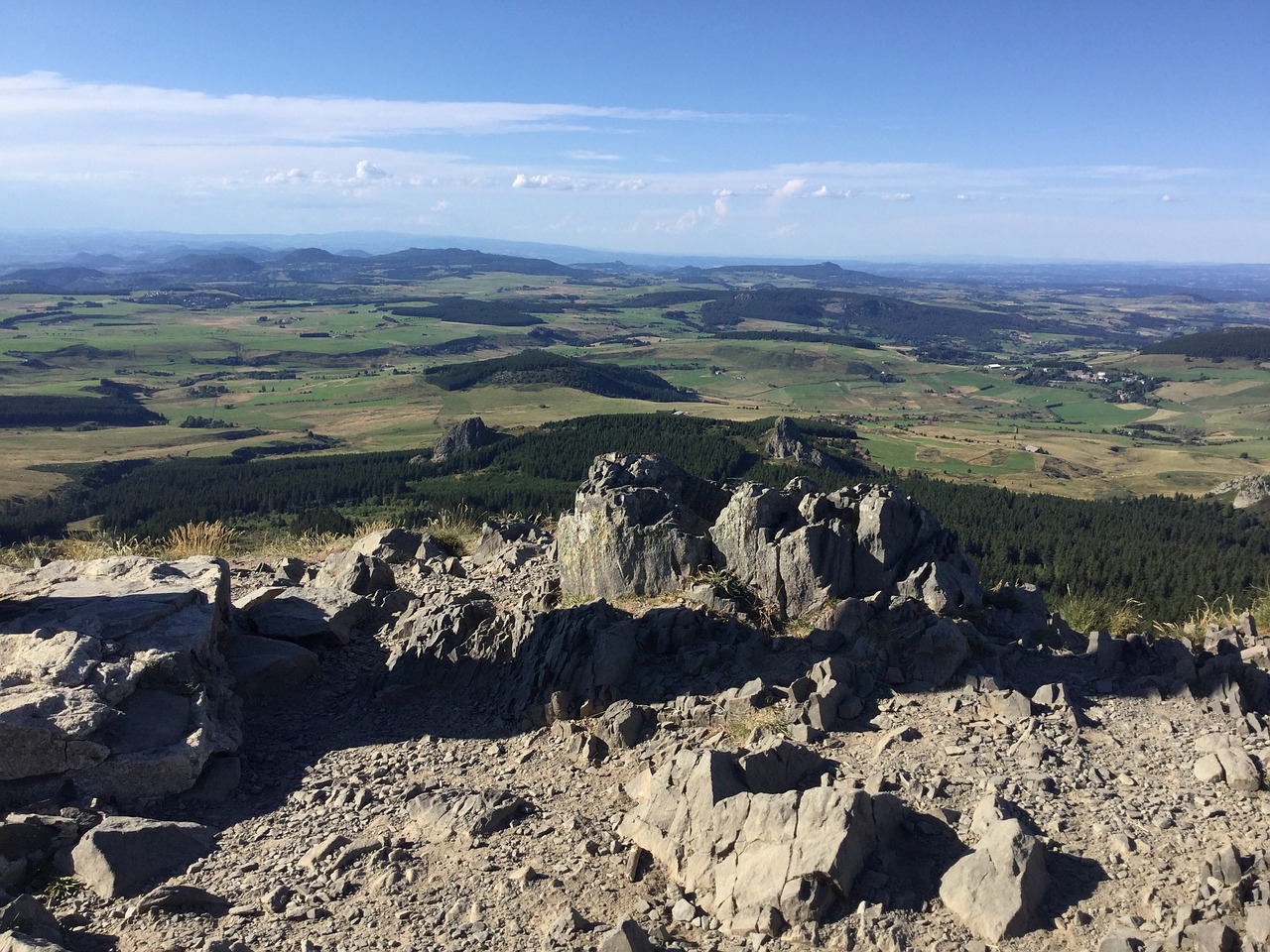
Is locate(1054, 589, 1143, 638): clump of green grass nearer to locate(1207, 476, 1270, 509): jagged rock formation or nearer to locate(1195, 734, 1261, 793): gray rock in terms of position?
locate(1195, 734, 1261, 793): gray rock

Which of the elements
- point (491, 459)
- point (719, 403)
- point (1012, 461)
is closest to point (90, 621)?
point (491, 459)

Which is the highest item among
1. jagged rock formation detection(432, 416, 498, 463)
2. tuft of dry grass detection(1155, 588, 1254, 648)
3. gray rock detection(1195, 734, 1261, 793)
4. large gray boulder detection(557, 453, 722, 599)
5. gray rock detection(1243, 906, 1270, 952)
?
large gray boulder detection(557, 453, 722, 599)

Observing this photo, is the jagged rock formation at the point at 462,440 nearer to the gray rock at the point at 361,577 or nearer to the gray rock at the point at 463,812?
the gray rock at the point at 361,577

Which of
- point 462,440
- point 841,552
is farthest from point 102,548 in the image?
point 462,440

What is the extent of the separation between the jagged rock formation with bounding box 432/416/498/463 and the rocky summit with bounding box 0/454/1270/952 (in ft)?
319

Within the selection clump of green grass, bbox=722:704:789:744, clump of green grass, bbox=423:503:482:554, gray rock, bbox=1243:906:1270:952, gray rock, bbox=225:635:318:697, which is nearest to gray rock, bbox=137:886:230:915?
gray rock, bbox=225:635:318:697

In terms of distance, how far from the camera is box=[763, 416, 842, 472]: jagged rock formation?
102750 millimetres

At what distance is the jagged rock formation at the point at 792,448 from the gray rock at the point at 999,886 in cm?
9293

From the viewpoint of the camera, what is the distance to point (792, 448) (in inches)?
4124

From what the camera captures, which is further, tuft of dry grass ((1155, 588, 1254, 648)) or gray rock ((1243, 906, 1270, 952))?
tuft of dry grass ((1155, 588, 1254, 648))

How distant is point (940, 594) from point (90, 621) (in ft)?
46.0

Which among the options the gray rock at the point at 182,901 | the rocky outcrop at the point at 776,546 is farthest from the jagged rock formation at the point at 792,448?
the gray rock at the point at 182,901

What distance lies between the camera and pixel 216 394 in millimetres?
191750

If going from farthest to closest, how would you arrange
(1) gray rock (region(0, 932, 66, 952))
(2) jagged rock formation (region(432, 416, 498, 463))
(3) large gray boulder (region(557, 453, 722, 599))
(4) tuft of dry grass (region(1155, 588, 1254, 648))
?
1. (2) jagged rock formation (region(432, 416, 498, 463))
2. (3) large gray boulder (region(557, 453, 722, 599))
3. (4) tuft of dry grass (region(1155, 588, 1254, 648))
4. (1) gray rock (region(0, 932, 66, 952))
